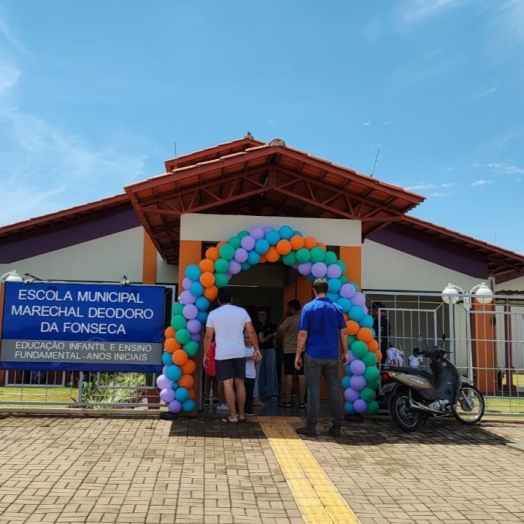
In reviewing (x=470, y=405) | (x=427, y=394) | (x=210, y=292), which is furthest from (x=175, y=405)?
(x=470, y=405)

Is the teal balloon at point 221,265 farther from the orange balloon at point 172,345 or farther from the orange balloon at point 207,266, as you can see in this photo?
the orange balloon at point 172,345

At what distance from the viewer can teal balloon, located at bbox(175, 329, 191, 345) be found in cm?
828

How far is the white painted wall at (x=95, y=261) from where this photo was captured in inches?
591

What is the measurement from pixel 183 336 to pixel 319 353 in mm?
2040

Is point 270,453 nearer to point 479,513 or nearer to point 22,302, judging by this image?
point 479,513

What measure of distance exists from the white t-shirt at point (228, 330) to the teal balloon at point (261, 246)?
971mm

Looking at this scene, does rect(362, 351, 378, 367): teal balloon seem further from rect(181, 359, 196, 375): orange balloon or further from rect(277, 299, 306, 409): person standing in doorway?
rect(181, 359, 196, 375): orange balloon

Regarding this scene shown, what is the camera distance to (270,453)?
6.36m

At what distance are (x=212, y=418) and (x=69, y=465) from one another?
9.61 ft

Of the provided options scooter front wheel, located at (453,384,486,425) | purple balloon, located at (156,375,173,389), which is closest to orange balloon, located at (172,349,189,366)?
purple balloon, located at (156,375,173,389)

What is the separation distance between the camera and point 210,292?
8.48 m

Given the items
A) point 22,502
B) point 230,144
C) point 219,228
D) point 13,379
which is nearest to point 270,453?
point 22,502

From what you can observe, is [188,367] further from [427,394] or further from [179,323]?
[427,394]

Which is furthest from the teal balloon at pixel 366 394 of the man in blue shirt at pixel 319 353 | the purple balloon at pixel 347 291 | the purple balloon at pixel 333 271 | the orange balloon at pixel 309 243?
the orange balloon at pixel 309 243
